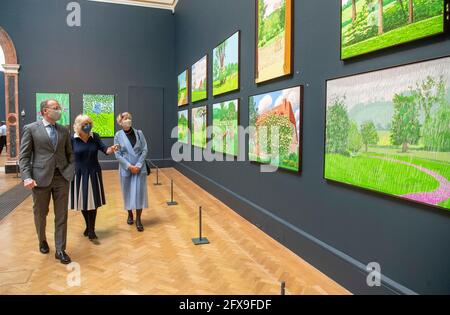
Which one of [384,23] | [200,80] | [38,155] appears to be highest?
[200,80]

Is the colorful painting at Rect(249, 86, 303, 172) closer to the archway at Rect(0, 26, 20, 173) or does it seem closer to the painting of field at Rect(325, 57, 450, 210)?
the painting of field at Rect(325, 57, 450, 210)

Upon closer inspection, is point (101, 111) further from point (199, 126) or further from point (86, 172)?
point (86, 172)

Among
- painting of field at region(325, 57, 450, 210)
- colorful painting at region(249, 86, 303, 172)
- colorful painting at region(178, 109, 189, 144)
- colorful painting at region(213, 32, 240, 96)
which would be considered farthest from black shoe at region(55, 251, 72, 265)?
colorful painting at region(178, 109, 189, 144)

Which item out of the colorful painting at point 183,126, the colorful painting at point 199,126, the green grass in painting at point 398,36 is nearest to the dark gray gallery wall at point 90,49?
the colorful painting at point 183,126

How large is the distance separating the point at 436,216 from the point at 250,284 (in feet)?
6.20

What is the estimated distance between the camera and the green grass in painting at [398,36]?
2489 millimetres

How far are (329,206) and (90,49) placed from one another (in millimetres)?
11370

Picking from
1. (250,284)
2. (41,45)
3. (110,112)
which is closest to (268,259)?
(250,284)

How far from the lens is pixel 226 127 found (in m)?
7.11

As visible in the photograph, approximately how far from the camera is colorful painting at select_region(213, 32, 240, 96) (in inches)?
255

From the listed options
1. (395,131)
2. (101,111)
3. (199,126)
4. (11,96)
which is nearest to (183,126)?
(199,126)

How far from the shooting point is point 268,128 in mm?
5219

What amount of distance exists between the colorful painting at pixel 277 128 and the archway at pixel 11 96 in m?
9.27
